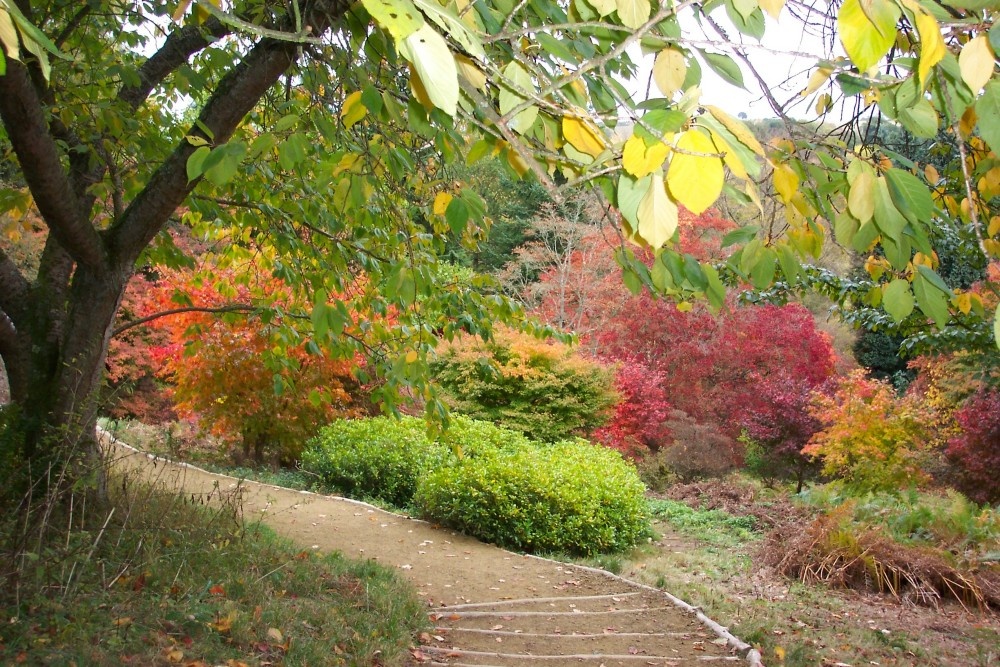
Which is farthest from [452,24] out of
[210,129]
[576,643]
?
[576,643]

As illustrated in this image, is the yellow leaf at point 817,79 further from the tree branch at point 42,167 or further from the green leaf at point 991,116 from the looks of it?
the tree branch at point 42,167

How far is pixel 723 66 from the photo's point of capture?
4.43 feet

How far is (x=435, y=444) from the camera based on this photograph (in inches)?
386

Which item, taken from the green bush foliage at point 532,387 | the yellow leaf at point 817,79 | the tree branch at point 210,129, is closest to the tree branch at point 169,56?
the tree branch at point 210,129

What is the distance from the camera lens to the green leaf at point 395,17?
78 centimetres

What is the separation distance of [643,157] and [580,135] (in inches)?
17.2

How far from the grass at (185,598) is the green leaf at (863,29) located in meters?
3.26

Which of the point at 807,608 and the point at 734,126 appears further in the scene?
the point at 807,608

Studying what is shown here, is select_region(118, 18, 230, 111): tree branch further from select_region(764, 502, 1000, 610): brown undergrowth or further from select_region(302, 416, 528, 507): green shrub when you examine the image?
select_region(764, 502, 1000, 610): brown undergrowth

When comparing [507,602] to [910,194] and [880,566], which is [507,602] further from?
[910,194]

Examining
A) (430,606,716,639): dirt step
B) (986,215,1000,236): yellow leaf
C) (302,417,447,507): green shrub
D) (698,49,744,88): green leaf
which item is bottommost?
(430,606,716,639): dirt step

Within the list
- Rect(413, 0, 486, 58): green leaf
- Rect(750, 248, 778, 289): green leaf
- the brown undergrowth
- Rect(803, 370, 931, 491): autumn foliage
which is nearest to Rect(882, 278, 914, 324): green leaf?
Rect(750, 248, 778, 289): green leaf

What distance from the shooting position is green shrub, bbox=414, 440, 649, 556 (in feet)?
23.9

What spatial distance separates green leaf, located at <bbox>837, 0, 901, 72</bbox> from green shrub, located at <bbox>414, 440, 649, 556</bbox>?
637 centimetres
